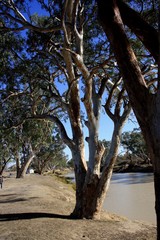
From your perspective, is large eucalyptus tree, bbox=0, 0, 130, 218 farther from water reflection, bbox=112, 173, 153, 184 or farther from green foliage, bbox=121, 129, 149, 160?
green foliage, bbox=121, 129, 149, 160

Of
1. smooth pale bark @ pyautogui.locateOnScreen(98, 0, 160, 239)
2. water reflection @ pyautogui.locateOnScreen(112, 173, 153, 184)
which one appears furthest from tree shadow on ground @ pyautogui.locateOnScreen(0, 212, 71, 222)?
water reflection @ pyautogui.locateOnScreen(112, 173, 153, 184)

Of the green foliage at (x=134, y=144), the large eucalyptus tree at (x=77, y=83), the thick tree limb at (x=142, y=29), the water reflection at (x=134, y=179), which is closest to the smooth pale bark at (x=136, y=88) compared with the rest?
the thick tree limb at (x=142, y=29)

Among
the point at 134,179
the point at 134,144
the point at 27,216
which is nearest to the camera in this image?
the point at 27,216

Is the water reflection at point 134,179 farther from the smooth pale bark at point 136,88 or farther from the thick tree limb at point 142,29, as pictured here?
the smooth pale bark at point 136,88

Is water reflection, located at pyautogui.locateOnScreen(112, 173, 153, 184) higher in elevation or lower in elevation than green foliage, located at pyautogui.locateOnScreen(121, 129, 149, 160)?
lower

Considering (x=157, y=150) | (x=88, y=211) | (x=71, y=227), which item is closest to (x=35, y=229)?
(x=71, y=227)

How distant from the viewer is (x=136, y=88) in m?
4.00

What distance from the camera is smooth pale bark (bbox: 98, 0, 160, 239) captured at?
3.75m

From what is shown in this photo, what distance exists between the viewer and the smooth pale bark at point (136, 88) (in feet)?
12.3

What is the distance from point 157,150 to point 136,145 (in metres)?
62.8

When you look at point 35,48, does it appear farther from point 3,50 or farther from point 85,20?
point 85,20

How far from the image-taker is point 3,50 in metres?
10.9

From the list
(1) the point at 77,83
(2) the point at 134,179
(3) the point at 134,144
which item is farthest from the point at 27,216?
(3) the point at 134,144

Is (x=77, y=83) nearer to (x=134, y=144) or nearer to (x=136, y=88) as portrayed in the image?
(x=136, y=88)
